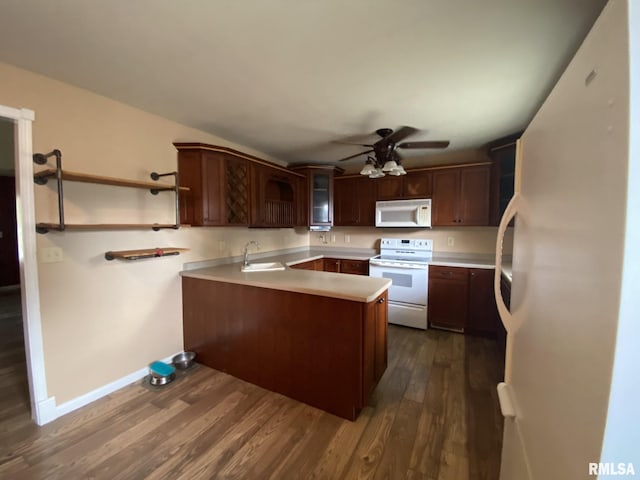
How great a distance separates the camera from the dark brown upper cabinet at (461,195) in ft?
10.6

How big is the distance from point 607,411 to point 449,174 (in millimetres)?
3482

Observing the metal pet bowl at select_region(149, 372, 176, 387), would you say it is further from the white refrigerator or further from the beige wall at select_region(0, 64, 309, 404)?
the white refrigerator

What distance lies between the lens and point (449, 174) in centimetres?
339

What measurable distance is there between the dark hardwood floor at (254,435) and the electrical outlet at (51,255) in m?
1.14

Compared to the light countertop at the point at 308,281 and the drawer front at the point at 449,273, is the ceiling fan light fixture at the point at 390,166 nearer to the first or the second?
the light countertop at the point at 308,281

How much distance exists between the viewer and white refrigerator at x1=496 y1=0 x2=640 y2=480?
33cm

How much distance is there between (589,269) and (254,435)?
2.00m

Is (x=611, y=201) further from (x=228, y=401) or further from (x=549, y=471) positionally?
(x=228, y=401)

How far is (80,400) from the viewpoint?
196 cm

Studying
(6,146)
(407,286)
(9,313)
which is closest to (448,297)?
(407,286)

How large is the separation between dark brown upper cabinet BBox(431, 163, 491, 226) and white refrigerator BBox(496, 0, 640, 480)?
290 cm

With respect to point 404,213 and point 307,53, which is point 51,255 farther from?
point 404,213

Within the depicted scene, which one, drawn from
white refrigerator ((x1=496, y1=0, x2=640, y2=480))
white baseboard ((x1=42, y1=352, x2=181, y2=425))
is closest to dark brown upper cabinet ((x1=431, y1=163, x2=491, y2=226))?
white refrigerator ((x1=496, y1=0, x2=640, y2=480))

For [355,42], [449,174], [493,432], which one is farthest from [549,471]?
[449,174]
